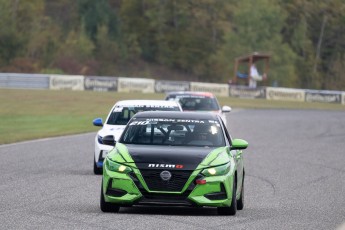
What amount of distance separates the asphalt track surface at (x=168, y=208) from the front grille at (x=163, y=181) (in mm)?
346

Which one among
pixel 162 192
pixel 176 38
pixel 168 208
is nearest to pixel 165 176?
pixel 162 192

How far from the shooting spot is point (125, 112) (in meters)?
20.2

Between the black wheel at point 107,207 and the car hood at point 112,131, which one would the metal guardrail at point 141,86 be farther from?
the black wheel at point 107,207

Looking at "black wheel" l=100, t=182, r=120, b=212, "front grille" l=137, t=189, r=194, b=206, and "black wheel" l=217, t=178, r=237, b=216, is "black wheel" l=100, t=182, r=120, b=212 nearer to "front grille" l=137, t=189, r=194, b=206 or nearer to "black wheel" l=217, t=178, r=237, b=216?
"front grille" l=137, t=189, r=194, b=206

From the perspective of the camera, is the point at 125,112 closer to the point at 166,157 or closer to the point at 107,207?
the point at 107,207

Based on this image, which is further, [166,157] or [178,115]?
[178,115]

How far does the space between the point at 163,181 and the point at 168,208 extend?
50.2 inches

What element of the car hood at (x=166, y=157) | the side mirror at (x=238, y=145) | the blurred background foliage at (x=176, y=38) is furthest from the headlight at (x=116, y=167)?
the blurred background foliage at (x=176, y=38)

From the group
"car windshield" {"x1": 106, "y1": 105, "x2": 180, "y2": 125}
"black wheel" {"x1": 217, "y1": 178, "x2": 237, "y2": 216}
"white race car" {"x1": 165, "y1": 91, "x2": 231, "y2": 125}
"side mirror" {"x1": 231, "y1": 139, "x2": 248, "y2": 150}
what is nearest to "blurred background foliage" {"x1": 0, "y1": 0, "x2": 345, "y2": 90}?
"white race car" {"x1": 165, "y1": 91, "x2": 231, "y2": 125}

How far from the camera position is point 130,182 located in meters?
12.0

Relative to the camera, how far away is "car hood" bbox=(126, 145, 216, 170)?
12125 mm

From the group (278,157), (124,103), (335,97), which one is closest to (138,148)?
(124,103)

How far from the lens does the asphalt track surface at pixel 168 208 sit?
457 inches

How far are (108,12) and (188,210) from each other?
9301 cm
